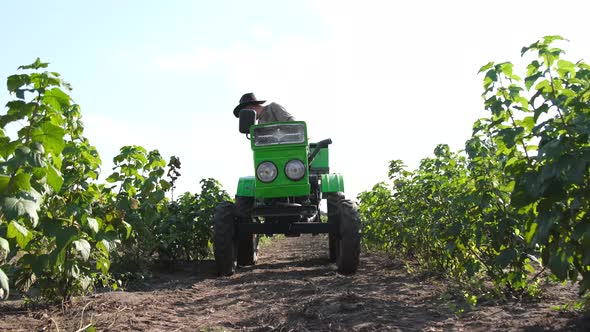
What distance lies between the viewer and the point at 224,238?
5797 millimetres

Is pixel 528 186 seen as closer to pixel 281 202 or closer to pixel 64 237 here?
pixel 64 237

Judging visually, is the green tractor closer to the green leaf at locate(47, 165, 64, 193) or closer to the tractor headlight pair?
the tractor headlight pair

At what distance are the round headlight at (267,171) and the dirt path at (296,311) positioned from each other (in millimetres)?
1157

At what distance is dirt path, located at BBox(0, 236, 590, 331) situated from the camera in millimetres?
3096

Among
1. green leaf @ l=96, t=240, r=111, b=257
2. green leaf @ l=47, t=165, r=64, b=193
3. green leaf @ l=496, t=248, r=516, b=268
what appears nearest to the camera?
green leaf @ l=47, t=165, r=64, b=193

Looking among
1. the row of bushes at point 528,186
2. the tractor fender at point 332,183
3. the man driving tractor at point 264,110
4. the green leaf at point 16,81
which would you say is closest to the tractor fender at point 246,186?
the man driving tractor at point 264,110

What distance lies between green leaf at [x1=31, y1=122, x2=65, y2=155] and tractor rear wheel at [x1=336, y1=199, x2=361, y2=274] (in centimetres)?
359

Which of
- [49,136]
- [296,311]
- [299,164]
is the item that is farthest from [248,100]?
[49,136]

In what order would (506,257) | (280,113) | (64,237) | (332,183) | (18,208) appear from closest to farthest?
(18,208) → (64,237) → (506,257) → (280,113) → (332,183)

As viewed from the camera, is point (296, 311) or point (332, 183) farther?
point (332, 183)

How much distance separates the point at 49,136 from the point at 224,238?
340cm

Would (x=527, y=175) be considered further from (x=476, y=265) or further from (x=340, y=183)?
(x=340, y=183)

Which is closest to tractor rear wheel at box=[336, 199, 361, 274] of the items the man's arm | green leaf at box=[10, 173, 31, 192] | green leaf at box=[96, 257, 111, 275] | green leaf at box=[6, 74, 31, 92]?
the man's arm

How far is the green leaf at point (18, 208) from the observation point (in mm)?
2150
